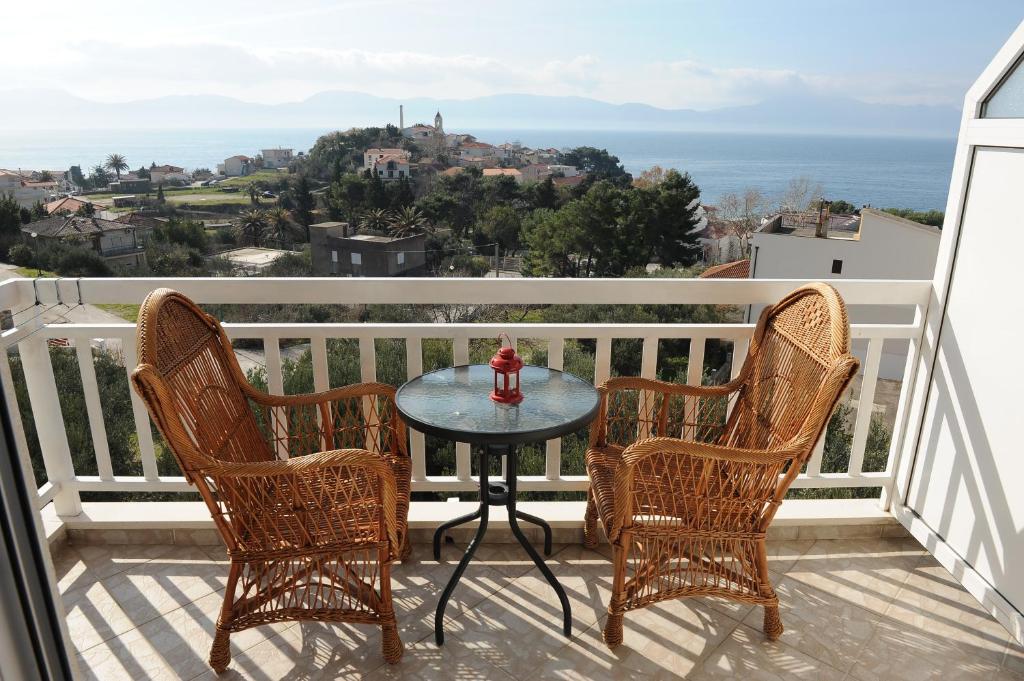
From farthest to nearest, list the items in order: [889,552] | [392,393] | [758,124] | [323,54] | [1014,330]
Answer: [758,124]
[323,54]
[889,552]
[392,393]
[1014,330]

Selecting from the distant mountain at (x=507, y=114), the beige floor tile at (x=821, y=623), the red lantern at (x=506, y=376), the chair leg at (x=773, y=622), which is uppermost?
the distant mountain at (x=507, y=114)

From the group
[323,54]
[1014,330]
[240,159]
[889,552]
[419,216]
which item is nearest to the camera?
[1014,330]

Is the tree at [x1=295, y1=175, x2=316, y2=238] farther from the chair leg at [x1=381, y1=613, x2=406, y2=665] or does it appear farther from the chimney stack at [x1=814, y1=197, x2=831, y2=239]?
the chair leg at [x1=381, y1=613, x2=406, y2=665]

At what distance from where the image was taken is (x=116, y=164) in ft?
50.6

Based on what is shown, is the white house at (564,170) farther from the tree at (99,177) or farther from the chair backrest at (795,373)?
the chair backrest at (795,373)

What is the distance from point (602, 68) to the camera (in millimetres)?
37312

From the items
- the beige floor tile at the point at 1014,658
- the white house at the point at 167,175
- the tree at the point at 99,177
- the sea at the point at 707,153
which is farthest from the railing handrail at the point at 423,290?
the white house at the point at 167,175

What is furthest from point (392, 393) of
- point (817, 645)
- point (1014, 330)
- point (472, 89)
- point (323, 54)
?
point (472, 89)

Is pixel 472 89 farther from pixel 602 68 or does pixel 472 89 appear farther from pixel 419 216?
pixel 419 216

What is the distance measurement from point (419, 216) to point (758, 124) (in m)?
22.6

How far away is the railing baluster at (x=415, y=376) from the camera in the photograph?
2.48m

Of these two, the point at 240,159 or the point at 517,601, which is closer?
the point at 517,601

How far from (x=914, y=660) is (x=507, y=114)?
34.1 m

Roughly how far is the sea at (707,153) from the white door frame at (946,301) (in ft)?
36.6
